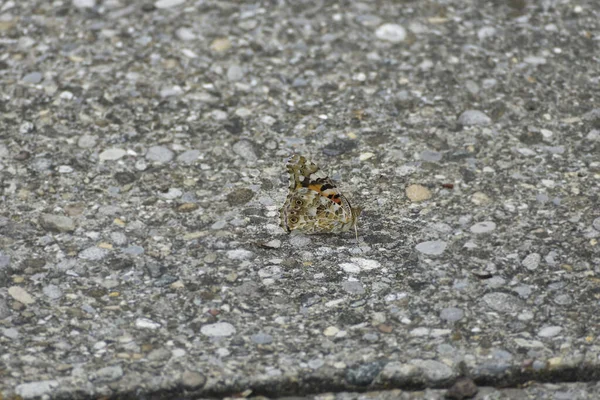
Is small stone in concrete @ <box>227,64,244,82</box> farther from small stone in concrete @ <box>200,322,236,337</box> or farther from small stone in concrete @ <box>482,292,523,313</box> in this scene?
small stone in concrete @ <box>482,292,523,313</box>

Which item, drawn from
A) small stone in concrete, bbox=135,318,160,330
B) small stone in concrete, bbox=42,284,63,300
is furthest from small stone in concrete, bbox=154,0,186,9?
small stone in concrete, bbox=135,318,160,330

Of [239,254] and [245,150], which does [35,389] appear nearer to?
[239,254]

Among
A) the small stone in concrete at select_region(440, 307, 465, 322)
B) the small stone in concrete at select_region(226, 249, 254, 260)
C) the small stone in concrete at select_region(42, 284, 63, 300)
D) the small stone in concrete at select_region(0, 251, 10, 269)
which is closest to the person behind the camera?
the small stone in concrete at select_region(440, 307, 465, 322)

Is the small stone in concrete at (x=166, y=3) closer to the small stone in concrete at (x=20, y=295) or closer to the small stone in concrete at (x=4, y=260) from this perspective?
the small stone in concrete at (x=4, y=260)

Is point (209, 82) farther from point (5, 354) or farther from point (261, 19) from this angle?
point (5, 354)

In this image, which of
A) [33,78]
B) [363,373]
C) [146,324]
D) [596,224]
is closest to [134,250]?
[146,324]

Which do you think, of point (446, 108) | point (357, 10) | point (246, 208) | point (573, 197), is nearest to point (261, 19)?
point (357, 10)
